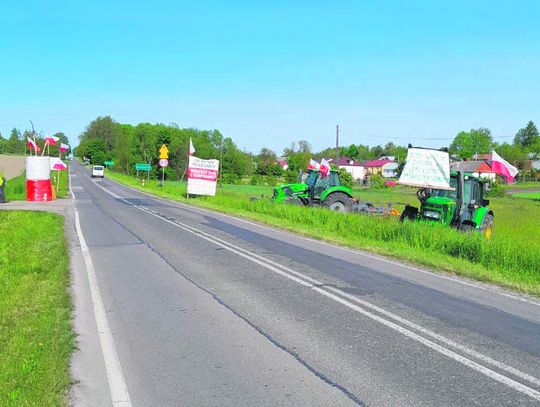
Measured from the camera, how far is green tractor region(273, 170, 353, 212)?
2366 centimetres

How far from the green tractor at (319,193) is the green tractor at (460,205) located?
6.46m

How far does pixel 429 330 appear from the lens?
6.46 meters

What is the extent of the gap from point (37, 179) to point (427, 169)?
22313 mm

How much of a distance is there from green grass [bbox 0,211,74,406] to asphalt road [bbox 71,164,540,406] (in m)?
0.23

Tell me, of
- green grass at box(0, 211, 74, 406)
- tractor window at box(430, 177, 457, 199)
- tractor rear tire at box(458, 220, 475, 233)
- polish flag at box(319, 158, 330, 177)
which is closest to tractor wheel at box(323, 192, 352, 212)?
polish flag at box(319, 158, 330, 177)

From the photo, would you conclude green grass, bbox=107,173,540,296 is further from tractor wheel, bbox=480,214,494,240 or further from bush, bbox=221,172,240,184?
bush, bbox=221,172,240,184

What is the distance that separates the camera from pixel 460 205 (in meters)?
16.5

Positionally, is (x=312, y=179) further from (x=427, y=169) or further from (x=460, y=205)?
(x=427, y=169)

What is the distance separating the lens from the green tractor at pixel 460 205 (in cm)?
1628

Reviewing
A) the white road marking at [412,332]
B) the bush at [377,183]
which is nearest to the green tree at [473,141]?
the bush at [377,183]

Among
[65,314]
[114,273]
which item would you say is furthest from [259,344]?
[114,273]

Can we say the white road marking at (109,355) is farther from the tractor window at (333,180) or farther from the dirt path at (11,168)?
the dirt path at (11,168)

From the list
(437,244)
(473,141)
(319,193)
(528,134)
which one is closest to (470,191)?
(437,244)

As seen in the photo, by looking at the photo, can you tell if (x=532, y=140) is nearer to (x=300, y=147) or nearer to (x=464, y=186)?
(x=300, y=147)
